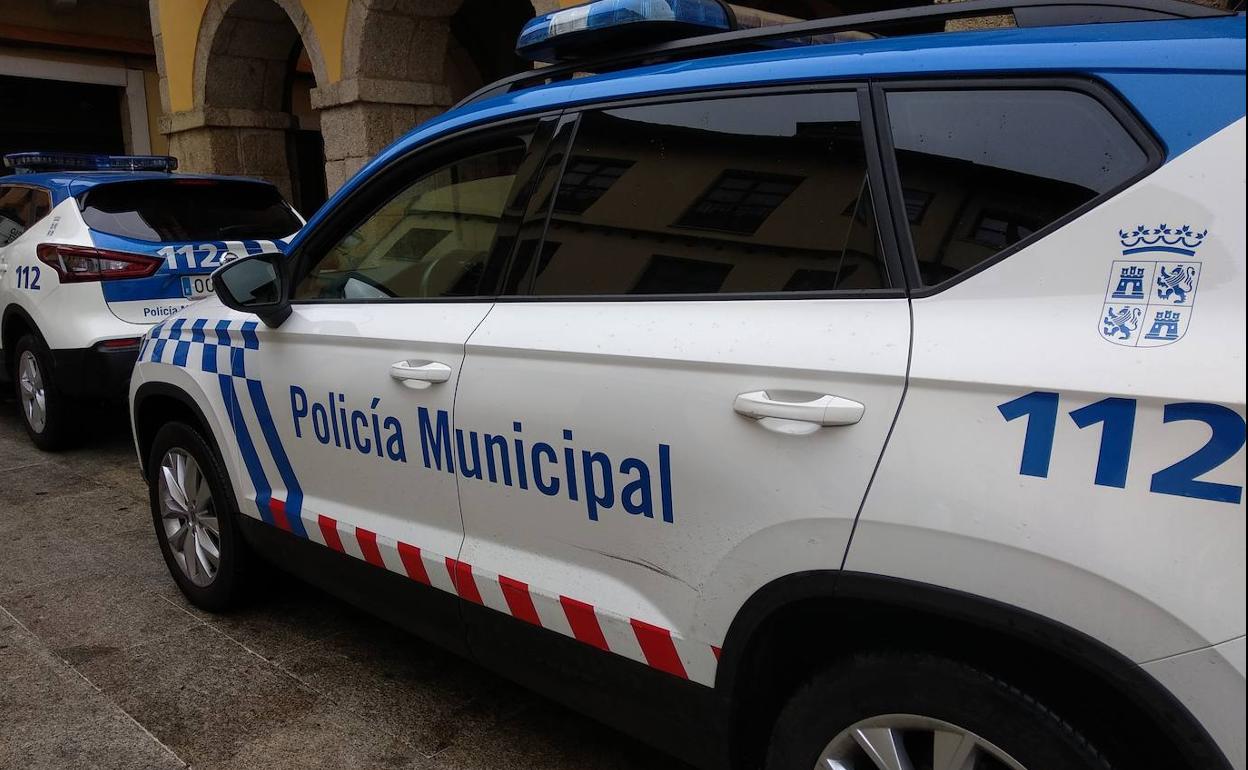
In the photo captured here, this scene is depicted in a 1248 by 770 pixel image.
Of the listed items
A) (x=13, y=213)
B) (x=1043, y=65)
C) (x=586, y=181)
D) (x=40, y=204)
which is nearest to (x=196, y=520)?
(x=586, y=181)

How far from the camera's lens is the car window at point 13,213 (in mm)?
5801

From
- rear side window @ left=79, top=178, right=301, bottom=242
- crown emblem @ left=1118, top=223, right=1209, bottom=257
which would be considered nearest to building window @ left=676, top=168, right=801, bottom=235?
crown emblem @ left=1118, top=223, right=1209, bottom=257

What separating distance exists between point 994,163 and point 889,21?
444 millimetres

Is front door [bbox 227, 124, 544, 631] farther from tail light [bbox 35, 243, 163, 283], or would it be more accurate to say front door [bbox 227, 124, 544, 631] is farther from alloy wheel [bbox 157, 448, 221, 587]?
tail light [bbox 35, 243, 163, 283]

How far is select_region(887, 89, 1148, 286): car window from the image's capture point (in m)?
1.46

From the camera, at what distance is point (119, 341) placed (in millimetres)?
5199

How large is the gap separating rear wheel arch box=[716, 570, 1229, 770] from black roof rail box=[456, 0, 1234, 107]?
948 mm

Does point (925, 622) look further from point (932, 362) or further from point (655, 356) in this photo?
point (655, 356)

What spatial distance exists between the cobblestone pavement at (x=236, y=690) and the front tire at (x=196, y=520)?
13cm

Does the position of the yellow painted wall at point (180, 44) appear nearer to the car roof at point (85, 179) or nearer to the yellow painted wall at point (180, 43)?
the yellow painted wall at point (180, 43)

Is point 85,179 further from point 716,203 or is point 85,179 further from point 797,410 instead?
point 797,410

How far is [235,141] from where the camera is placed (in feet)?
34.6

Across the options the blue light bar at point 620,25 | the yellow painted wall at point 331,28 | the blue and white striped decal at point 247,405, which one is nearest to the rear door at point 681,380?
the blue light bar at point 620,25

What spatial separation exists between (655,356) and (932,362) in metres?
0.54
